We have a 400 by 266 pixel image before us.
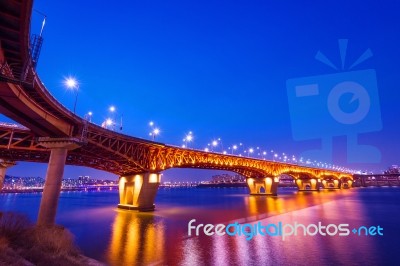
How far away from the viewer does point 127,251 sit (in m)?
20.0

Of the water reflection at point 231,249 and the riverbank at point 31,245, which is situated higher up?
the riverbank at point 31,245

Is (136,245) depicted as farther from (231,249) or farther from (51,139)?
(51,139)

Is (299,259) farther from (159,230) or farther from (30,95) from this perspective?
(30,95)

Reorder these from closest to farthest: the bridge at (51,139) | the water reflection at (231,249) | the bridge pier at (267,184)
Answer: the bridge at (51,139) → the water reflection at (231,249) → the bridge pier at (267,184)

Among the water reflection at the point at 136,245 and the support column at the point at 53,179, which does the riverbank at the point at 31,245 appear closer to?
the water reflection at the point at 136,245

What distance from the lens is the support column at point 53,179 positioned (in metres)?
27.9

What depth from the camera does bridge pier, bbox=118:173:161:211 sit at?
47.5 meters

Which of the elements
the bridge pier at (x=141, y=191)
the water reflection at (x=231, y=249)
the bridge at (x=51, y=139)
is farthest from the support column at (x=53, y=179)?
the bridge pier at (x=141, y=191)

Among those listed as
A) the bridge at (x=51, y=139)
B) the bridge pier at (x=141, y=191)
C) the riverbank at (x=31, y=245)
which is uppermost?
the bridge at (x=51, y=139)

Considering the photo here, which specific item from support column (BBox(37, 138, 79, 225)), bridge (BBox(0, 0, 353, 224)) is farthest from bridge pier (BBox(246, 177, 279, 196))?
support column (BBox(37, 138, 79, 225))

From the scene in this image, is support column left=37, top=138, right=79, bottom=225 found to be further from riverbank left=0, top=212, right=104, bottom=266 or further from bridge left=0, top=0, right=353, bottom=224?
riverbank left=0, top=212, right=104, bottom=266

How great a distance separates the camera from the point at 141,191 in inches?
1879

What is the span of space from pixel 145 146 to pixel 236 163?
37942 millimetres

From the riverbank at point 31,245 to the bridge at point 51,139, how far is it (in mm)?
7512
